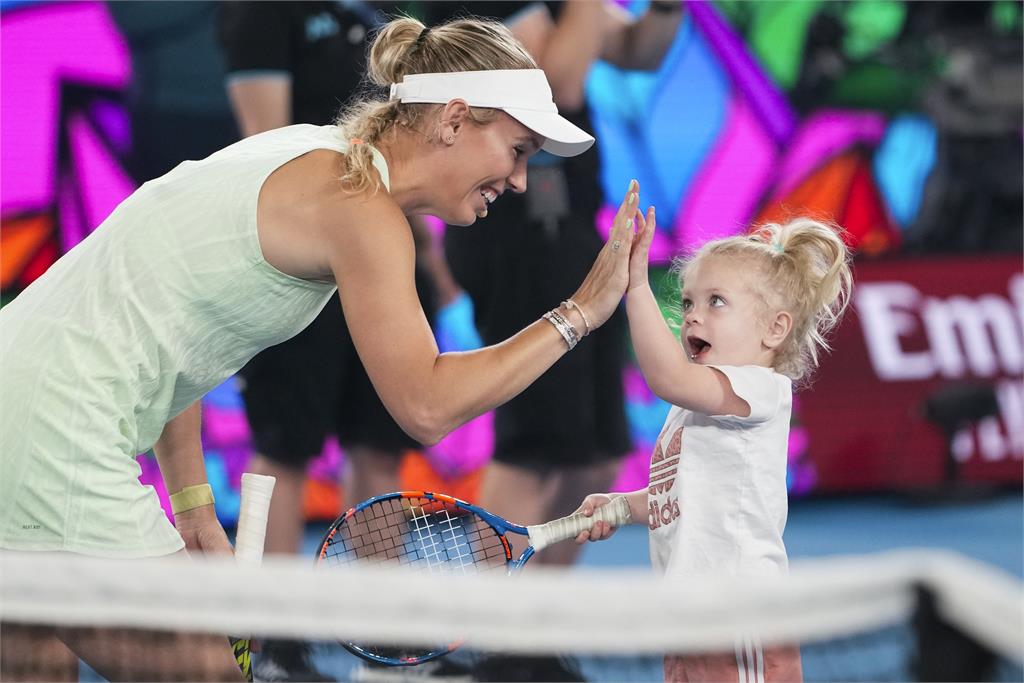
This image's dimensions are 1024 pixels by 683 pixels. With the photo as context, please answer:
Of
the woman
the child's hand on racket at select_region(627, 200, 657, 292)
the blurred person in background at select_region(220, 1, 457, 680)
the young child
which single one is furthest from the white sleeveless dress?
the blurred person in background at select_region(220, 1, 457, 680)

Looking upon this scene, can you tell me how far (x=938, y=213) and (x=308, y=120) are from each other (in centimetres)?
305

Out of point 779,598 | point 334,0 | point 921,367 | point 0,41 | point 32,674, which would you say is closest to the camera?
point 779,598

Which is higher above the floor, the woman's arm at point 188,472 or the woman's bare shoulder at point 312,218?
the woman's bare shoulder at point 312,218

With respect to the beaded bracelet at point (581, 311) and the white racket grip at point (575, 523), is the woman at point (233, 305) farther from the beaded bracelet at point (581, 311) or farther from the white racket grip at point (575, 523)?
the white racket grip at point (575, 523)

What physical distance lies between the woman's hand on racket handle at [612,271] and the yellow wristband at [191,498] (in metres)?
0.74

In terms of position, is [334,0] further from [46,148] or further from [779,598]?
[779,598]

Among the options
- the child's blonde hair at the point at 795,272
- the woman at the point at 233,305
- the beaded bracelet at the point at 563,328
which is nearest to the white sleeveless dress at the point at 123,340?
the woman at the point at 233,305

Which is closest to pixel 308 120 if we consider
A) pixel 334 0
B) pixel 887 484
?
pixel 334 0

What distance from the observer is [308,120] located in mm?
4000

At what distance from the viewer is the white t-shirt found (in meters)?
2.08

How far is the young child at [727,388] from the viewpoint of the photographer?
2076mm

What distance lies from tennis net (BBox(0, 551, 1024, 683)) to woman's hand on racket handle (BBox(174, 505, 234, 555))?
87cm

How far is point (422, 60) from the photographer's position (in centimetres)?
212

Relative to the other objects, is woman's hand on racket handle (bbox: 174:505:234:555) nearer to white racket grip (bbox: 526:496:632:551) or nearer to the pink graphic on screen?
white racket grip (bbox: 526:496:632:551)
